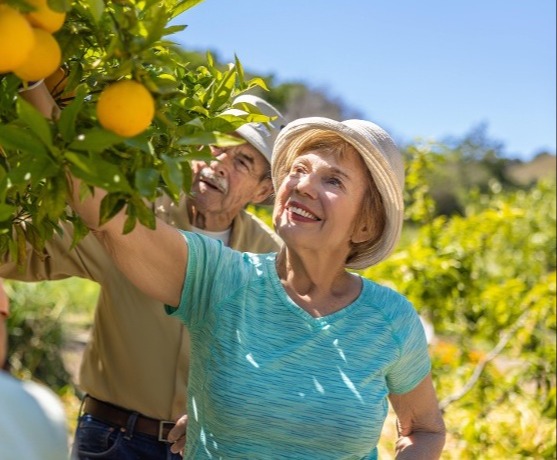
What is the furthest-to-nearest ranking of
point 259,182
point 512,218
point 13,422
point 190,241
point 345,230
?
1. point 512,218
2. point 259,182
3. point 345,230
4. point 190,241
5. point 13,422

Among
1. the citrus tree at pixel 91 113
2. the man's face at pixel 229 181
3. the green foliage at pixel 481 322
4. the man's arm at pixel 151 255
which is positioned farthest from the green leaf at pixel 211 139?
the green foliage at pixel 481 322

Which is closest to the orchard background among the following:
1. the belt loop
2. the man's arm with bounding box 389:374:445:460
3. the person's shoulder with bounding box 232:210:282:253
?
the person's shoulder with bounding box 232:210:282:253

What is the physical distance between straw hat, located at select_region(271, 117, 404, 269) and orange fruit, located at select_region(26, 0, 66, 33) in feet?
2.96

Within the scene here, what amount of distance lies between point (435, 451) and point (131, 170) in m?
1.23

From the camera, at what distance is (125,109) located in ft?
4.19

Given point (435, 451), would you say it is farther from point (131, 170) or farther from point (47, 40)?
point (47, 40)

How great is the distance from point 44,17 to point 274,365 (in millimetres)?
954

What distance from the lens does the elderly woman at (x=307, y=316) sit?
196 centimetres

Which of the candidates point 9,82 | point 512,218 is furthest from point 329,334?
point 512,218

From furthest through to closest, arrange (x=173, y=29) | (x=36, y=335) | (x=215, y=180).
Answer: (x=36, y=335) < (x=215, y=180) < (x=173, y=29)

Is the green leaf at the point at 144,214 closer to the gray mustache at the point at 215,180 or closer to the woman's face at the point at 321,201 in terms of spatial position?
the woman's face at the point at 321,201

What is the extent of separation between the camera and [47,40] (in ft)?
4.31

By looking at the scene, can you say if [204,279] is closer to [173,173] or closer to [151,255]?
[151,255]


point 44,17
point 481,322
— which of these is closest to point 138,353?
point 44,17
